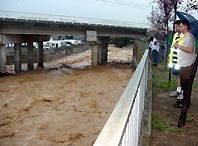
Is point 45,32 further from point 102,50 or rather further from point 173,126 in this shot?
point 173,126

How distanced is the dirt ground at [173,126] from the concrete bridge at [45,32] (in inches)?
1034

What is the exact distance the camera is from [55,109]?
1781 cm

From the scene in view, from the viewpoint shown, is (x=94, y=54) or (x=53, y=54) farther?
(x=53, y=54)

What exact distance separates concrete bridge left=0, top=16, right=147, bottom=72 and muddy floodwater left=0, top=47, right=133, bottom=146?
6.04 m

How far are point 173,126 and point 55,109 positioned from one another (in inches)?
473

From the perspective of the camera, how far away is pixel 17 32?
111 ft

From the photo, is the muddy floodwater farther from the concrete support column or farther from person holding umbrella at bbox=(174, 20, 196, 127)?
the concrete support column

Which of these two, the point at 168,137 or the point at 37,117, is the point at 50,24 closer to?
the point at 37,117

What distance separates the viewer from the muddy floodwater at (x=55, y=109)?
12867mm

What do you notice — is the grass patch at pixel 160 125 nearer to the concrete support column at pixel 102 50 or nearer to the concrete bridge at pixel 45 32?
the concrete bridge at pixel 45 32

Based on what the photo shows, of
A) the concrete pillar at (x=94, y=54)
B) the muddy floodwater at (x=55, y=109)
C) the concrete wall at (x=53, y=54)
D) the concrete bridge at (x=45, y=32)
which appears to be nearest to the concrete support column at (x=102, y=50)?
the concrete bridge at (x=45, y=32)

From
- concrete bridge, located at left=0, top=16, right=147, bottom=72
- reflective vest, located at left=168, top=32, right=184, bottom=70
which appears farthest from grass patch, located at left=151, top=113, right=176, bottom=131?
concrete bridge, located at left=0, top=16, right=147, bottom=72

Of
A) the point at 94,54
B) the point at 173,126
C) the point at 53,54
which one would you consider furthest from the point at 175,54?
the point at 53,54

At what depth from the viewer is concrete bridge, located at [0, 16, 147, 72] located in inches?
1319
